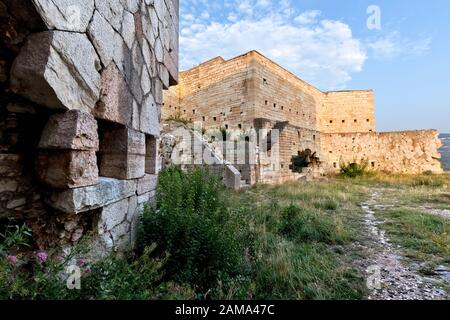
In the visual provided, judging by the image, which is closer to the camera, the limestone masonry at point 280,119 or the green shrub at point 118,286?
the green shrub at point 118,286

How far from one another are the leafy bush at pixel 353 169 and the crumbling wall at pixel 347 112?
516 centimetres

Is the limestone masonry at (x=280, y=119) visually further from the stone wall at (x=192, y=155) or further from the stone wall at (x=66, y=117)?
the stone wall at (x=66, y=117)

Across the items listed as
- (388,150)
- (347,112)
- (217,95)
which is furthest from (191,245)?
(347,112)

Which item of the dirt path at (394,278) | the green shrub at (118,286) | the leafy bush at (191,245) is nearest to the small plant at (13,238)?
the green shrub at (118,286)

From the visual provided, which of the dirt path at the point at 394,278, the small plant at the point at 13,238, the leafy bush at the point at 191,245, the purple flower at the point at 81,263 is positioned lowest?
the dirt path at the point at 394,278

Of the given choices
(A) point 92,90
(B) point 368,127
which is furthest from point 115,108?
(B) point 368,127

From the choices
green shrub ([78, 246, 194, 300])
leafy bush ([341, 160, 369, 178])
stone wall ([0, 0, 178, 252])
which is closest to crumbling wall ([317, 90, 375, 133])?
leafy bush ([341, 160, 369, 178])

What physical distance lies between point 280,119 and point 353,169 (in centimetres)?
530

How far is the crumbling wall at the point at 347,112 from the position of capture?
1942cm

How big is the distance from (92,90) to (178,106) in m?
15.5

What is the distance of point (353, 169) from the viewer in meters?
14.6

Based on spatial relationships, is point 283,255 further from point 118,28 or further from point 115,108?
point 118,28

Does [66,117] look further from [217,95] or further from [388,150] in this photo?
[388,150]

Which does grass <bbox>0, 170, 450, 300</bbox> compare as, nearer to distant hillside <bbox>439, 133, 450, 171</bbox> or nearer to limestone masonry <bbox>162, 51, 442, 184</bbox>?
limestone masonry <bbox>162, 51, 442, 184</bbox>
